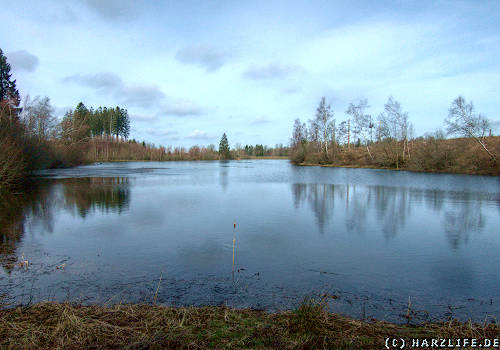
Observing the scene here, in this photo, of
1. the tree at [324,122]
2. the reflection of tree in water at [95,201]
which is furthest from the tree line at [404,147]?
the reflection of tree in water at [95,201]

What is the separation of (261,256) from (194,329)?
3532 millimetres

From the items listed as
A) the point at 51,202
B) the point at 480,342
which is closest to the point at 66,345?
the point at 480,342

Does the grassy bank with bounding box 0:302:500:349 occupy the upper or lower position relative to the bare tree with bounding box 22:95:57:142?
lower

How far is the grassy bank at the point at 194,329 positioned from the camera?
10.8 feet

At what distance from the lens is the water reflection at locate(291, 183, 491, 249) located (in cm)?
984

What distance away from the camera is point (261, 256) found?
23.1 feet

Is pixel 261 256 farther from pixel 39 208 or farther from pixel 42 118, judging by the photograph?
pixel 42 118

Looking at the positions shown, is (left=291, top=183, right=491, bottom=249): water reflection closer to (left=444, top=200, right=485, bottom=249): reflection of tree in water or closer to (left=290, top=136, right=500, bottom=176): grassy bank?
(left=444, top=200, right=485, bottom=249): reflection of tree in water

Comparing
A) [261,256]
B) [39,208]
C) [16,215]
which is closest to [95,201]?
[39,208]

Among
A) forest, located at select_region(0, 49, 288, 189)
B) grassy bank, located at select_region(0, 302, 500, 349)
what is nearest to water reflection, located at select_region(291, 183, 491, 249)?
grassy bank, located at select_region(0, 302, 500, 349)

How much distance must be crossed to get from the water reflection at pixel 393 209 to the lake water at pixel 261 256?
81 mm

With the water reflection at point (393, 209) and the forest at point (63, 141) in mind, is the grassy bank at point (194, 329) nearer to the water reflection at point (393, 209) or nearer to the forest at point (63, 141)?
the water reflection at point (393, 209)

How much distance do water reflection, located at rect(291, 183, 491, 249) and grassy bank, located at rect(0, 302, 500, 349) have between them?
544 centimetres

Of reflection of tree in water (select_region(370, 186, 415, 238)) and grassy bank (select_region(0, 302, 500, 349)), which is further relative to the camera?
reflection of tree in water (select_region(370, 186, 415, 238))
